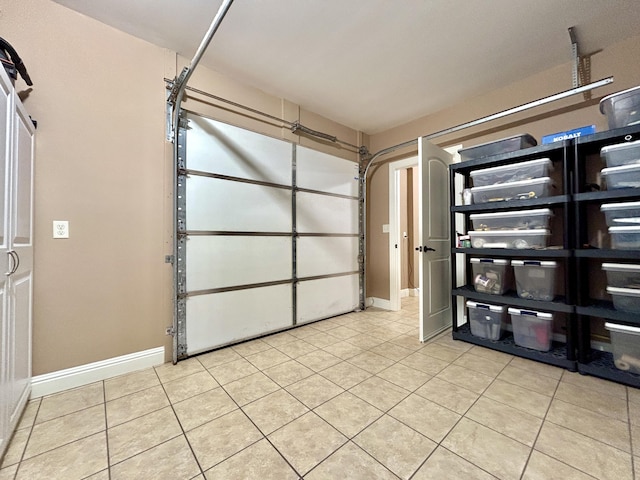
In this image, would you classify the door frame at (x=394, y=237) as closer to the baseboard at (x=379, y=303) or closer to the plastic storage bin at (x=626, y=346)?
the baseboard at (x=379, y=303)

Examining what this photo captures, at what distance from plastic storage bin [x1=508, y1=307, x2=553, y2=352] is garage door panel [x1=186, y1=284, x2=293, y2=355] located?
7.53 ft

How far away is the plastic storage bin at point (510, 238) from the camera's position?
2240 mm

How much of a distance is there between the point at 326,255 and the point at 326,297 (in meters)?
0.57

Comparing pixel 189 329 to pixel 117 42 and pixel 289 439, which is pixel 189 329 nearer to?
pixel 289 439

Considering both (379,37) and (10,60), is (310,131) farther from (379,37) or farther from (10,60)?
(10,60)

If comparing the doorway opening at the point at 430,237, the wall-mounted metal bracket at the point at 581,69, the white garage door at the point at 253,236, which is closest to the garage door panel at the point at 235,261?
the white garage door at the point at 253,236

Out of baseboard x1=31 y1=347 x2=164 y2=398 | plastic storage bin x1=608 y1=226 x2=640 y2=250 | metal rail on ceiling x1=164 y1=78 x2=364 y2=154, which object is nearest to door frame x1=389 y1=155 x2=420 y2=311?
metal rail on ceiling x1=164 y1=78 x2=364 y2=154

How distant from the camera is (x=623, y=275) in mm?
1886

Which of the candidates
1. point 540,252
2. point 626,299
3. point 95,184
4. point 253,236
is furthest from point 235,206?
point 626,299

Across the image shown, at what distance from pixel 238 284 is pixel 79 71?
6.94ft

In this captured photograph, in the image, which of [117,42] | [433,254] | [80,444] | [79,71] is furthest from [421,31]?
[80,444]

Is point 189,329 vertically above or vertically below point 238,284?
below

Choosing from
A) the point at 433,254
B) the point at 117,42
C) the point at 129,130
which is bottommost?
the point at 433,254

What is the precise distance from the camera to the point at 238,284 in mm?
2697
